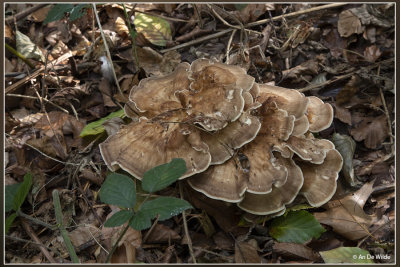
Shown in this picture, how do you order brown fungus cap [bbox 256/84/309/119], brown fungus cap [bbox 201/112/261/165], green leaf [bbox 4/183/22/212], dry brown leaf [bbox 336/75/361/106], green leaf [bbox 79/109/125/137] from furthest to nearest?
dry brown leaf [bbox 336/75/361/106], green leaf [bbox 79/109/125/137], brown fungus cap [bbox 256/84/309/119], brown fungus cap [bbox 201/112/261/165], green leaf [bbox 4/183/22/212]

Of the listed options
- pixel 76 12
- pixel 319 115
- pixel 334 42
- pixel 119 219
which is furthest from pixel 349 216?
pixel 76 12

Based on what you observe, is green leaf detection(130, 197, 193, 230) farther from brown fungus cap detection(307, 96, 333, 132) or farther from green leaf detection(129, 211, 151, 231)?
brown fungus cap detection(307, 96, 333, 132)

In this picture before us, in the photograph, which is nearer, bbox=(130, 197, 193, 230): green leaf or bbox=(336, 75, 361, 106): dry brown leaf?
bbox=(130, 197, 193, 230): green leaf

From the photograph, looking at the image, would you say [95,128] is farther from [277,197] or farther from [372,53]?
[372,53]

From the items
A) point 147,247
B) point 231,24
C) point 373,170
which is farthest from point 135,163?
point 231,24

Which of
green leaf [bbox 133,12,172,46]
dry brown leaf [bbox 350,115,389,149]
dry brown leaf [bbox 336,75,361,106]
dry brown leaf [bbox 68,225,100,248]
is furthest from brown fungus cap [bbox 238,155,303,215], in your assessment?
green leaf [bbox 133,12,172,46]

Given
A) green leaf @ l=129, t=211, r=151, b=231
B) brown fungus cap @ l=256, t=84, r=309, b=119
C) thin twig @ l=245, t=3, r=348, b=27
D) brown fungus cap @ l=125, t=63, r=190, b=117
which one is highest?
thin twig @ l=245, t=3, r=348, b=27

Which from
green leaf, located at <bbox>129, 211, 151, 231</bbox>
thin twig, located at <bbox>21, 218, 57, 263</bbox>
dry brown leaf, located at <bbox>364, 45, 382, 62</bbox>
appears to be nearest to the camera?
green leaf, located at <bbox>129, 211, 151, 231</bbox>
